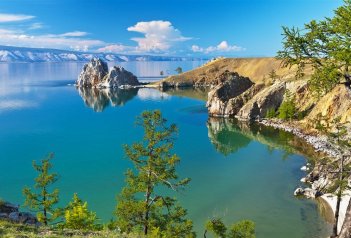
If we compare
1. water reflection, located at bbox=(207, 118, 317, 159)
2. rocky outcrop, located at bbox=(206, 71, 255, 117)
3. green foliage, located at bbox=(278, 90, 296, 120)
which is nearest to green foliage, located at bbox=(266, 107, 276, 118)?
green foliage, located at bbox=(278, 90, 296, 120)

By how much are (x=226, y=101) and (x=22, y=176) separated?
9100cm

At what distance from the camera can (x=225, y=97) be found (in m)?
145

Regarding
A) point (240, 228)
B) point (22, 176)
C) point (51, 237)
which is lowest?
point (22, 176)

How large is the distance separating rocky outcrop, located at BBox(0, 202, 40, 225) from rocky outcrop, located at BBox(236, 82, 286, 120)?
107 metres

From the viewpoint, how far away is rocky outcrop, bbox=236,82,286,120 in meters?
128

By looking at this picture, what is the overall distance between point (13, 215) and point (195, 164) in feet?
170

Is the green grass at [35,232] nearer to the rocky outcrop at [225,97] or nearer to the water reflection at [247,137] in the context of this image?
the water reflection at [247,137]

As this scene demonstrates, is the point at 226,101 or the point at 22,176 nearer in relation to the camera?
the point at 22,176

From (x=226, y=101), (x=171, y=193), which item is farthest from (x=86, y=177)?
(x=226, y=101)

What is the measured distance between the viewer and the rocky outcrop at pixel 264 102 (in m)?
128

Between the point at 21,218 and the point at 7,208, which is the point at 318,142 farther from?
the point at 21,218

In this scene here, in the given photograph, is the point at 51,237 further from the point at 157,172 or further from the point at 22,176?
the point at 22,176

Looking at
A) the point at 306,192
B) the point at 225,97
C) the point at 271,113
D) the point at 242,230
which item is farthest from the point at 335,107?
the point at 242,230

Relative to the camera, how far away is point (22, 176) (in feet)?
228
